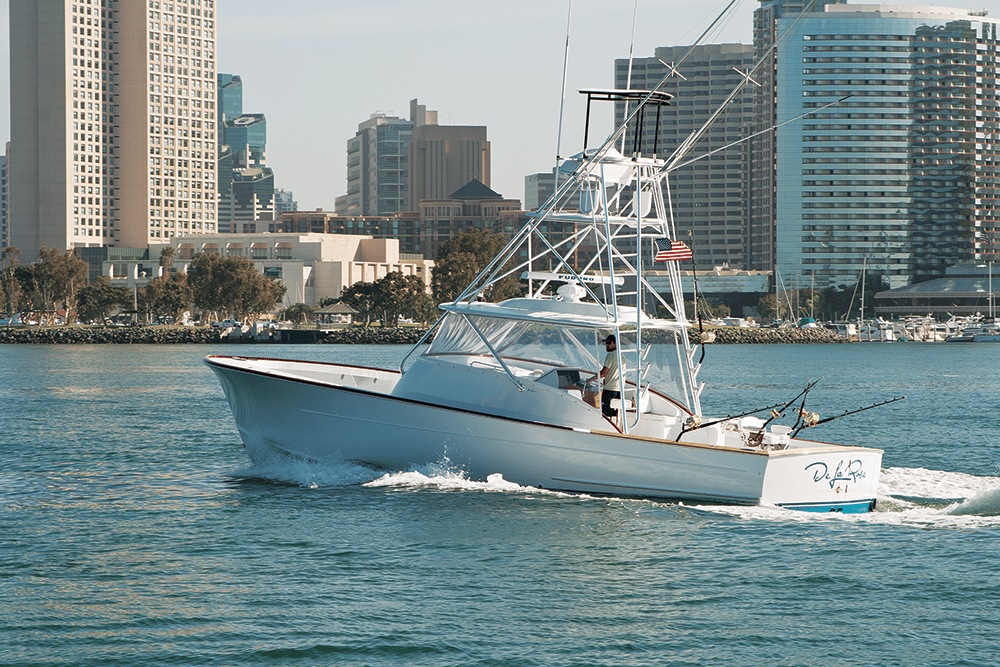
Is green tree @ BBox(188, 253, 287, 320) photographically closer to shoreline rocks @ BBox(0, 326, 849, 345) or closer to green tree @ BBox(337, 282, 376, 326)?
shoreline rocks @ BBox(0, 326, 849, 345)

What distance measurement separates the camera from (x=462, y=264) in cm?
12838

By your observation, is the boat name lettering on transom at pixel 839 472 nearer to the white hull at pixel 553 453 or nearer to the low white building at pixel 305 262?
the white hull at pixel 553 453

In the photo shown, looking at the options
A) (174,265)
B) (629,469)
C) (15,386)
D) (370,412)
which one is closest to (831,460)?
(629,469)

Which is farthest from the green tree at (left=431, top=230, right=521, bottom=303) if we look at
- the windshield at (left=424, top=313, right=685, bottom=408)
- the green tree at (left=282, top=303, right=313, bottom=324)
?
the windshield at (left=424, top=313, right=685, bottom=408)

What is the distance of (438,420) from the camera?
1962 centimetres

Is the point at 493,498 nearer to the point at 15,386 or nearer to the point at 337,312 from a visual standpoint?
the point at 15,386

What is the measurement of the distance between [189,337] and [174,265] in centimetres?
7094

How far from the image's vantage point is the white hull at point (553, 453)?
18562 mm

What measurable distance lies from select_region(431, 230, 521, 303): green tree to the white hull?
324 ft

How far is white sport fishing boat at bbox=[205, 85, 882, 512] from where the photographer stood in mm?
18797

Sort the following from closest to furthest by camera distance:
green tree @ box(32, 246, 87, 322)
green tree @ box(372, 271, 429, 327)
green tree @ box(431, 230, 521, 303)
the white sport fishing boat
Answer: the white sport fishing boat < green tree @ box(431, 230, 521, 303) < green tree @ box(372, 271, 429, 327) < green tree @ box(32, 246, 87, 322)

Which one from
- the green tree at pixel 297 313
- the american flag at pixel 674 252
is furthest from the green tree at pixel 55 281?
the american flag at pixel 674 252

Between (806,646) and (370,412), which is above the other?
(370,412)

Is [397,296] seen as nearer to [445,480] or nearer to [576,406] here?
[445,480]
